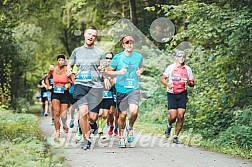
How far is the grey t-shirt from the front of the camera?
34.2 feet

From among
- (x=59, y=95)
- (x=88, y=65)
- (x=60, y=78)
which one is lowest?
(x=59, y=95)

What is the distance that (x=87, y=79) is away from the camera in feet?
34.2

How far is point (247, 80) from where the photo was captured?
532 inches

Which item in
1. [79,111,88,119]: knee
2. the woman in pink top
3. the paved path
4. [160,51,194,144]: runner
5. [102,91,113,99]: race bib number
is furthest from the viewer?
[102,91,113,99]: race bib number

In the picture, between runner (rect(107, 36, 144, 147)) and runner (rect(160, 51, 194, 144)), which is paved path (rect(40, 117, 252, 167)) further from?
runner (rect(160, 51, 194, 144))

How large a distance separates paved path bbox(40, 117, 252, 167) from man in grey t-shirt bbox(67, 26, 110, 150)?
24.8 inches

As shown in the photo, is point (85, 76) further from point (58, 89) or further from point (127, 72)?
point (58, 89)

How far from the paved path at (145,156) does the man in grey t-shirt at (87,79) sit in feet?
2.07

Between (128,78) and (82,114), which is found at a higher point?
(128,78)

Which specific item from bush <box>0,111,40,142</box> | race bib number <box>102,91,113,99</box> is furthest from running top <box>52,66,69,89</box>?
bush <box>0,111,40,142</box>

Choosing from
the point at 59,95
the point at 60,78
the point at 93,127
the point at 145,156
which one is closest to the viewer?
the point at 145,156

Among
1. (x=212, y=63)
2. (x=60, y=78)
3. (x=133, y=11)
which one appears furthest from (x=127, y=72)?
(x=133, y=11)

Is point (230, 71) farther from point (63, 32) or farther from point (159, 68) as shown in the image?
point (63, 32)

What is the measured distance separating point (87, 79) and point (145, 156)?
199cm
